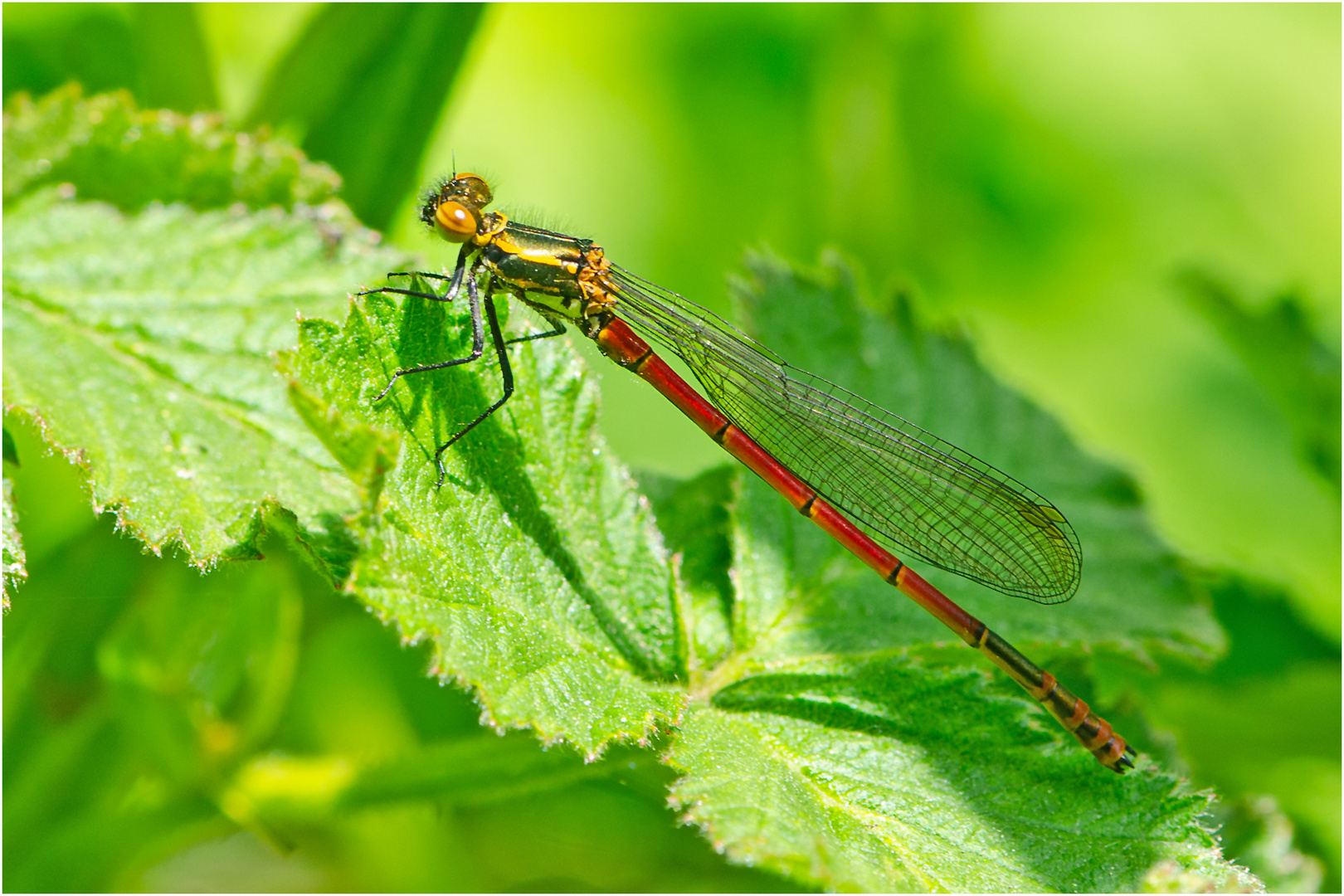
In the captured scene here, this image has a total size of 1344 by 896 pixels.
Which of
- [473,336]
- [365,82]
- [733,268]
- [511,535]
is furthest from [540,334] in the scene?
[733,268]

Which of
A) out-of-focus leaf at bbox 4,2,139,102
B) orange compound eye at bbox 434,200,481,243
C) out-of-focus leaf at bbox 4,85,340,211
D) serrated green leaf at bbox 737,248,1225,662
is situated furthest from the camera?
out-of-focus leaf at bbox 4,2,139,102

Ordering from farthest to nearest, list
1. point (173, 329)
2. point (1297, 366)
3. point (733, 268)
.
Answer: point (733, 268) < point (1297, 366) < point (173, 329)

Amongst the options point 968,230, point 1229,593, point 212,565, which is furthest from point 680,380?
point 968,230

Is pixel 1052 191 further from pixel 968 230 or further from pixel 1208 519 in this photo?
pixel 1208 519

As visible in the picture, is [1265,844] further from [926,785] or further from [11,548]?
[11,548]

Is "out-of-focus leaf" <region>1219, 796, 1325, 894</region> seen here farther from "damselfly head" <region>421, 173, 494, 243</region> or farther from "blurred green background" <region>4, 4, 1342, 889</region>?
"damselfly head" <region>421, 173, 494, 243</region>

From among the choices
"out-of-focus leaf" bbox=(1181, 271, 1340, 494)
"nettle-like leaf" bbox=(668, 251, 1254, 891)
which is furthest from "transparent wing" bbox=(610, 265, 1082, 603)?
"out-of-focus leaf" bbox=(1181, 271, 1340, 494)
